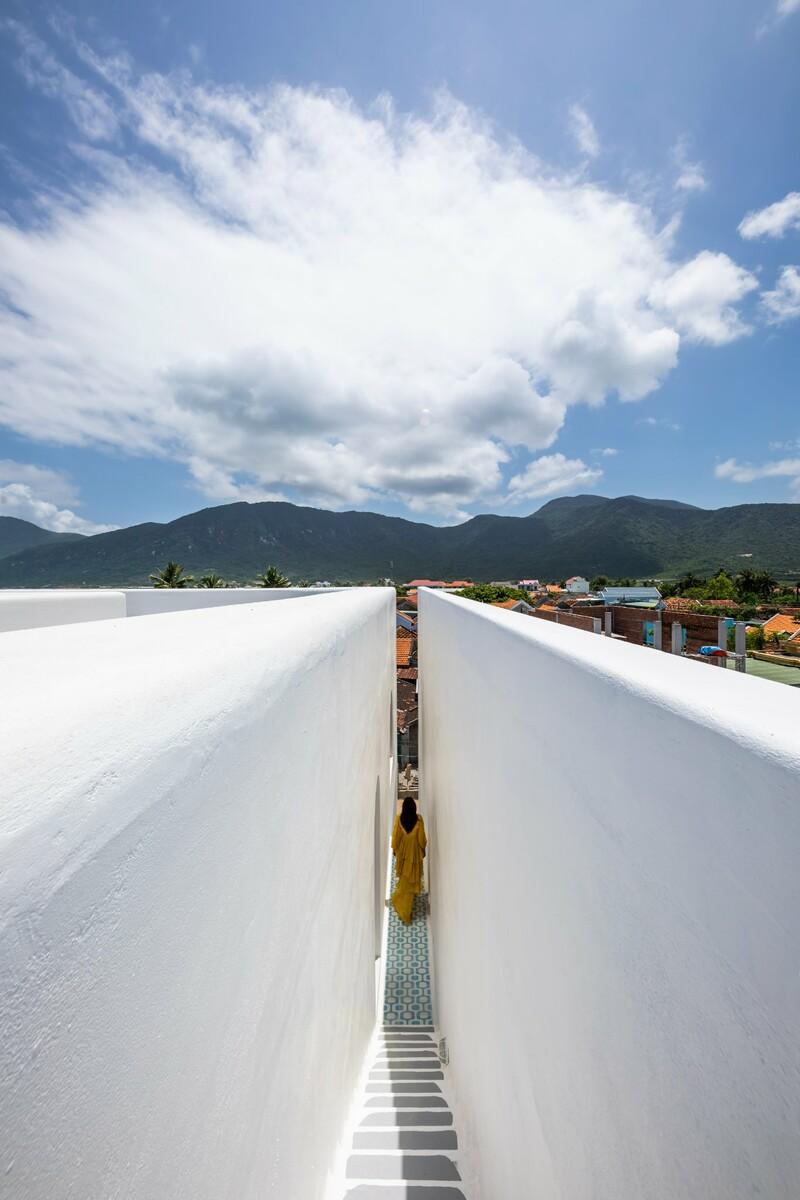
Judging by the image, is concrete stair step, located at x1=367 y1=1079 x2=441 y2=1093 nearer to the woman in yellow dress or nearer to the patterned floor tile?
the patterned floor tile

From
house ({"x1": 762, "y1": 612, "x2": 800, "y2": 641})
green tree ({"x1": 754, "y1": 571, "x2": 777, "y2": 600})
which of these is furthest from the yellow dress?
green tree ({"x1": 754, "y1": 571, "x2": 777, "y2": 600})

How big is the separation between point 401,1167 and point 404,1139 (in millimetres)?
191

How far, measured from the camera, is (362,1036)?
2902 millimetres

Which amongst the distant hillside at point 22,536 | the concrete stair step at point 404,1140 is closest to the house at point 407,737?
the concrete stair step at point 404,1140

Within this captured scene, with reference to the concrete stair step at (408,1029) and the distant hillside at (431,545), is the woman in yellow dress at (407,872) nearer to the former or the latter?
the concrete stair step at (408,1029)

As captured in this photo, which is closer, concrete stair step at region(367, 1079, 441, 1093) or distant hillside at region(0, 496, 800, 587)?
concrete stair step at region(367, 1079, 441, 1093)

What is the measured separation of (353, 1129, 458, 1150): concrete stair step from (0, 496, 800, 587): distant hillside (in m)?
61.6

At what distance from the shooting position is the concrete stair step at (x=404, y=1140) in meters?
2.31

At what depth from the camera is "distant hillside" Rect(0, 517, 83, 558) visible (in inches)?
4409

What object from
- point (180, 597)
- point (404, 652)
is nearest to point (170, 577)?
point (404, 652)

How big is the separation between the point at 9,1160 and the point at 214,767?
16.5 inches

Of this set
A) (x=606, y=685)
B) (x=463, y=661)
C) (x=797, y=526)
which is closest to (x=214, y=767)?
(x=606, y=685)

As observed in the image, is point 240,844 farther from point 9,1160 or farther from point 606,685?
point 606,685

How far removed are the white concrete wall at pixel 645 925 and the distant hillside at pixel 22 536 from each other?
5156 inches
